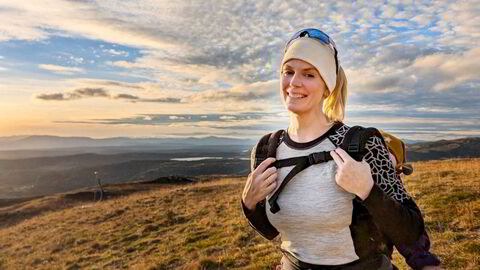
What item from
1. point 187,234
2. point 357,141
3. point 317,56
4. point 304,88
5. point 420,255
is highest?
point 317,56

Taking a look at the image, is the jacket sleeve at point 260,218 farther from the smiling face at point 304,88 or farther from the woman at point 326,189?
the smiling face at point 304,88

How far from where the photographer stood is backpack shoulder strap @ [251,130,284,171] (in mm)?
2764

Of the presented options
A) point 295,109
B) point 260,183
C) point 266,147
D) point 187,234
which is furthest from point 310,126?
point 187,234

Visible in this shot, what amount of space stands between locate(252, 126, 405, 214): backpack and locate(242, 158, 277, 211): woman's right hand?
60 mm

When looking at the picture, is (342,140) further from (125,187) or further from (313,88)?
(125,187)

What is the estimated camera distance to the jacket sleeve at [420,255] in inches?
88.8

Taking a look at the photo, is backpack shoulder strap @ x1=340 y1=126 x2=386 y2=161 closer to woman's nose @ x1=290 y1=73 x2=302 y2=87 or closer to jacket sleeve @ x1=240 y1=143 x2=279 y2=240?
woman's nose @ x1=290 y1=73 x2=302 y2=87

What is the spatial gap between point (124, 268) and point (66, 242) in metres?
9.48

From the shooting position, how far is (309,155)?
2455mm

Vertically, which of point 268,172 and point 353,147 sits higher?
point 353,147

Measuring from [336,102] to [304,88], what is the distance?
340mm

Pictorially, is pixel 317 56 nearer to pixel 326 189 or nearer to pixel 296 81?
pixel 296 81

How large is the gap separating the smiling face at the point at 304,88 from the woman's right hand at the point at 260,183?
16.0 inches

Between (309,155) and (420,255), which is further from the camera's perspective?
(309,155)
